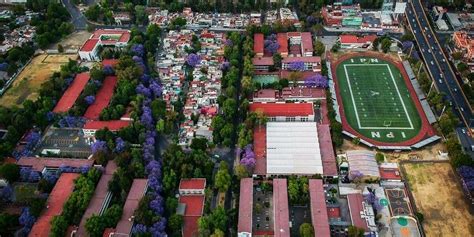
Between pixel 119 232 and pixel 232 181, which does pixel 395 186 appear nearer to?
pixel 232 181

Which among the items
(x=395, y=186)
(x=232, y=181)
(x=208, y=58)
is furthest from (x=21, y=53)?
(x=395, y=186)

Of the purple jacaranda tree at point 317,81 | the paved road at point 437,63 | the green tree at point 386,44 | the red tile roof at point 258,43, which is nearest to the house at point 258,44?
the red tile roof at point 258,43

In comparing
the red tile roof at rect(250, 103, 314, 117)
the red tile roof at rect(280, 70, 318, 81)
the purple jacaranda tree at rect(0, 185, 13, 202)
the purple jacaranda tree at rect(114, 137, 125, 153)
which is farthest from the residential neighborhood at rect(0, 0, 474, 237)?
the red tile roof at rect(280, 70, 318, 81)

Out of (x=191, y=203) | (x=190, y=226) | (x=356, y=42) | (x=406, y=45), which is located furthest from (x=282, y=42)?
(x=190, y=226)

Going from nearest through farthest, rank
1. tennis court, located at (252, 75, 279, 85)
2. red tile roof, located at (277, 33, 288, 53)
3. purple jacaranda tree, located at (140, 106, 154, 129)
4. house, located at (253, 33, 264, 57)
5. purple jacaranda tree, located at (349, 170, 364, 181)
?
1. purple jacaranda tree, located at (349, 170, 364, 181)
2. purple jacaranda tree, located at (140, 106, 154, 129)
3. tennis court, located at (252, 75, 279, 85)
4. house, located at (253, 33, 264, 57)
5. red tile roof, located at (277, 33, 288, 53)

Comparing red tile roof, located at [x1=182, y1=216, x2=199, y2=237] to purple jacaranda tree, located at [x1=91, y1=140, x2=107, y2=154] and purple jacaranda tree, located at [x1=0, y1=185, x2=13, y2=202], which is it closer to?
purple jacaranda tree, located at [x1=91, y1=140, x2=107, y2=154]

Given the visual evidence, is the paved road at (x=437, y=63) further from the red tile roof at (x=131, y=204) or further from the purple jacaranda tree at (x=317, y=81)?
the red tile roof at (x=131, y=204)
